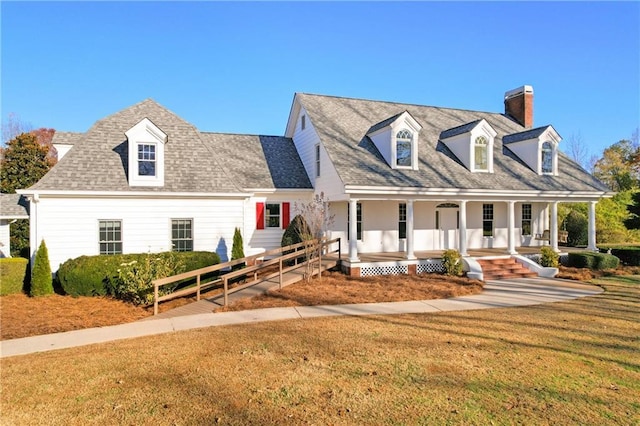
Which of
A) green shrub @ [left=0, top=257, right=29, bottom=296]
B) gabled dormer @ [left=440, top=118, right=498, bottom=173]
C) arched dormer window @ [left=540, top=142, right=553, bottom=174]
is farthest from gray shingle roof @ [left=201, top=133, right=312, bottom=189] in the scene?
arched dormer window @ [left=540, top=142, right=553, bottom=174]

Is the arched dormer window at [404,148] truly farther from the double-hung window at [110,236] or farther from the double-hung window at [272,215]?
the double-hung window at [110,236]

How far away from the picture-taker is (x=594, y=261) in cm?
1778

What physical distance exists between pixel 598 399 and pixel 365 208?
1334 centimetres

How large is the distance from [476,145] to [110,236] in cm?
1634

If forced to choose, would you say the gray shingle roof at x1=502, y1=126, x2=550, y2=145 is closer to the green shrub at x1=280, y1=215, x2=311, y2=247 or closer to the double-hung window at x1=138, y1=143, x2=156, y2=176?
the green shrub at x1=280, y1=215, x2=311, y2=247

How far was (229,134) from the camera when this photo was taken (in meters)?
21.6

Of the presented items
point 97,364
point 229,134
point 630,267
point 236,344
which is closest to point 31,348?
point 97,364

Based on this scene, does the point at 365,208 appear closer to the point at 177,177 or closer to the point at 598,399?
the point at 177,177

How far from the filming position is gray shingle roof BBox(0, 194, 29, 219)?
59.6ft

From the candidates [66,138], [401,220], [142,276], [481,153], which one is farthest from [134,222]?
[481,153]

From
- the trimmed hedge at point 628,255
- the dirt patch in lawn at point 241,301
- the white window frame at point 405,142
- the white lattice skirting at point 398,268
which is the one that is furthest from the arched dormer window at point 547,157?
the dirt patch in lawn at point 241,301

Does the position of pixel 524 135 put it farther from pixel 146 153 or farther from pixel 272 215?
pixel 146 153

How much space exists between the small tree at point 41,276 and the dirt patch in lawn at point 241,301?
1.10 feet

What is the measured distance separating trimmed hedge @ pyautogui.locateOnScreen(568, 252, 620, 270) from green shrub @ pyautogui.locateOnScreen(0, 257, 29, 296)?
2239cm
